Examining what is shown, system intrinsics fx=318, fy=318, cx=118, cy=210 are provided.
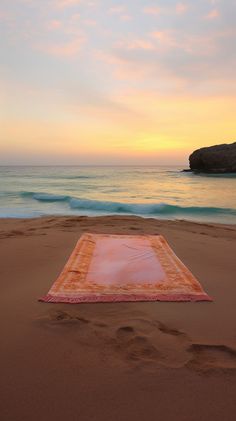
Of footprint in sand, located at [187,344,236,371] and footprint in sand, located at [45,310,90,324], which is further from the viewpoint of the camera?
footprint in sand, located at [45,310,90,324]

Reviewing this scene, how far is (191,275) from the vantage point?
3.23 metres

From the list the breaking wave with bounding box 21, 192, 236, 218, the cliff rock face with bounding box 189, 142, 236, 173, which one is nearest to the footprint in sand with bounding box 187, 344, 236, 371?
the breaking wave with bounding box 21, 192, 236, 218

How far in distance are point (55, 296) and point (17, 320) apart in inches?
17.6

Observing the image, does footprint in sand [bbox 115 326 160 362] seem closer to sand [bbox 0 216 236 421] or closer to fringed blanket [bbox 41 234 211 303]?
sand [bbox 0 216 236 421]

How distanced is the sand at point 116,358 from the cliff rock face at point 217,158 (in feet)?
139

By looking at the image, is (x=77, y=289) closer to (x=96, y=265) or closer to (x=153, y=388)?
(x=96, y=265)

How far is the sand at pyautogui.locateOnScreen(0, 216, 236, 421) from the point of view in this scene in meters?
1.49

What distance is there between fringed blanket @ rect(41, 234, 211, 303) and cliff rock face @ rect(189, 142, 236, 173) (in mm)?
41315

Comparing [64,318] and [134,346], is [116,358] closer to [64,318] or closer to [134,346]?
[134,346]

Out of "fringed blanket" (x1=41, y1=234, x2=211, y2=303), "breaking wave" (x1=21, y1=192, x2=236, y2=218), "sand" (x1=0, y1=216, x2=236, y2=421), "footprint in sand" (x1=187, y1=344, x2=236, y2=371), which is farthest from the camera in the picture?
"breaking wave" (x1=21, y1=192, x2=236, y2=218)

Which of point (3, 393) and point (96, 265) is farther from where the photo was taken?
Answer: point (96, 265)

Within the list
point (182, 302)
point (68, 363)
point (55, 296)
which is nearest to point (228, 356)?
point (182, 302)

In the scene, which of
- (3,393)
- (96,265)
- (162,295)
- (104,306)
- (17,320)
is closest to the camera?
(3,393)

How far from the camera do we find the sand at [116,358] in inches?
58.5
